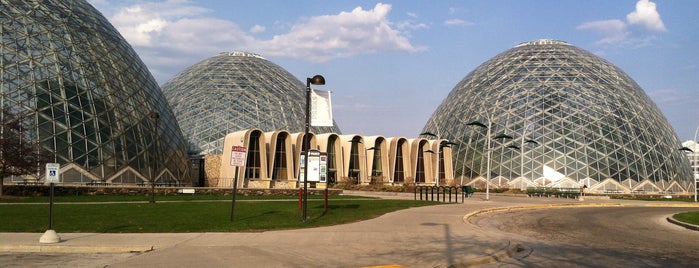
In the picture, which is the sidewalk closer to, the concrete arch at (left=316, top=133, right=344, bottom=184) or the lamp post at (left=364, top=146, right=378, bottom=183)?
the concrete arch at (left=316, top=133, right=344, bottom=184)

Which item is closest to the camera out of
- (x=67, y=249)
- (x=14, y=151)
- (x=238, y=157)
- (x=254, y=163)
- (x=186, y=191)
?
(x=67, y=249)

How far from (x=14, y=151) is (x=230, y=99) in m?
45.2

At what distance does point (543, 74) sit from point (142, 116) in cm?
5290

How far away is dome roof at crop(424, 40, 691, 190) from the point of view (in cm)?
7000

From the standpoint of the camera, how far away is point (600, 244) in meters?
15.8

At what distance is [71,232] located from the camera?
16578 millimetres

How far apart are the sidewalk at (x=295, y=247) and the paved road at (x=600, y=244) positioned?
0.94 m

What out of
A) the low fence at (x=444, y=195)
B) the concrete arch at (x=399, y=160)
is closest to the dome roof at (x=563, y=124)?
the concrete arch at (x=399, y=160)

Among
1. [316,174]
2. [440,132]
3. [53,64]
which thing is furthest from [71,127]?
[440,132]

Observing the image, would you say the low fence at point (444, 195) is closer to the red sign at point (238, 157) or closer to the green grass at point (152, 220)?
the green grass at point (152, 220)

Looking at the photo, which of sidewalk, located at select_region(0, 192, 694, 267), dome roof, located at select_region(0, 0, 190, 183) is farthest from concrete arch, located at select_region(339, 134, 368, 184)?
sidewalk, located at select_region(0, 192, 694, 267)

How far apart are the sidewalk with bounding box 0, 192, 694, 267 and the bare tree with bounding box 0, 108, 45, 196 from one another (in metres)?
21.5

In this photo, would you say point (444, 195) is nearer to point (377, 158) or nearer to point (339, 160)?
point (339, 160)

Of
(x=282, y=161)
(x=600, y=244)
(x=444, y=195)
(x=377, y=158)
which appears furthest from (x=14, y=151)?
(x=377, y=158)
